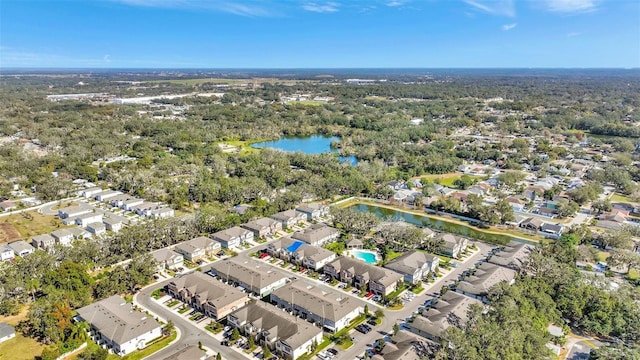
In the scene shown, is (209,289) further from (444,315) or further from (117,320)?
(444,315)

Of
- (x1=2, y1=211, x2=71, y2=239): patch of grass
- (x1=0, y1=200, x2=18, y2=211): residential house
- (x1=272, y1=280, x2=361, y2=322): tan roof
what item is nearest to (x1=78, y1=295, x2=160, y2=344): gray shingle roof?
(x1=272, y1=280, x2=361, y2=322): tan roof

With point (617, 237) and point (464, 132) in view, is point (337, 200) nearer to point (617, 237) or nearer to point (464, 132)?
point (617, 237)

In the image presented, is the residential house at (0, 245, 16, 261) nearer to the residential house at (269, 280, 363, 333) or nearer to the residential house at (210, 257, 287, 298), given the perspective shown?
the residential house at (210, 257, 287, 298)

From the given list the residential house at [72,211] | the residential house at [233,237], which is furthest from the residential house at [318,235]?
the residential house at [72,211]

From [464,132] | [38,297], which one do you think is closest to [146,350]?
[38,297]

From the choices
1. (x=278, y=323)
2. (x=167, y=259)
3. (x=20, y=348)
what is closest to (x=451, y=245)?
(x=278, y=323)

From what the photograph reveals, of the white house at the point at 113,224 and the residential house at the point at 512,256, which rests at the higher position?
the residential house at the point at 512,256

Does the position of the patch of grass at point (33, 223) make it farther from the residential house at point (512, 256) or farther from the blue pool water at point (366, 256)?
the residential house at point (512, 256)
